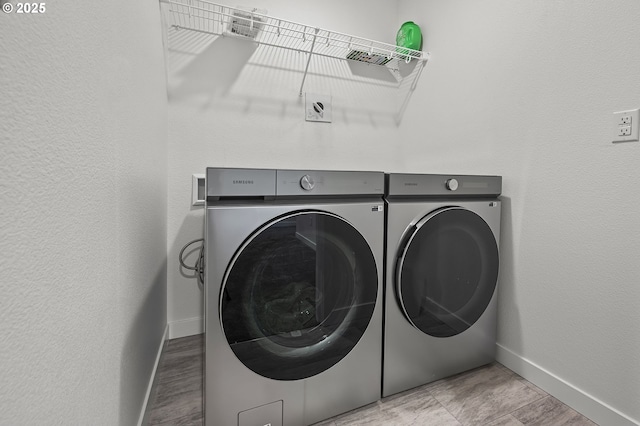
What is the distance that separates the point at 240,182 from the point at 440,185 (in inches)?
30.7

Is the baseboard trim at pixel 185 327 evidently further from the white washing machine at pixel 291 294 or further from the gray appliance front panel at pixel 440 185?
the gray appliance front panel at pixel 440 185

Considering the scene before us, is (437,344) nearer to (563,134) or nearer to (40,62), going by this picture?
(563,134)

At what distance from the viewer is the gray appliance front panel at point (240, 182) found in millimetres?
839

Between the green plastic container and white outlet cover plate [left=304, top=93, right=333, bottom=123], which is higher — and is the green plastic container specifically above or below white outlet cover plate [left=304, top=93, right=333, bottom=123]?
above

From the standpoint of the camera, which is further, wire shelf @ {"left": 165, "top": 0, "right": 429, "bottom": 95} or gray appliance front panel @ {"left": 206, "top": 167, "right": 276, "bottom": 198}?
wire shelf @ {"left": 165, "top": 0, "right": 429, "bottom": 95}

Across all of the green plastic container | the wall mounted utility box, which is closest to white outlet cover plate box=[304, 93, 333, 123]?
the green plastic container

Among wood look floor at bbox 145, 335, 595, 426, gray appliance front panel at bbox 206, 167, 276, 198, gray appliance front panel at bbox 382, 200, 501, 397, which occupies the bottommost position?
wood look floor at bbox 145, 335, 595, 426

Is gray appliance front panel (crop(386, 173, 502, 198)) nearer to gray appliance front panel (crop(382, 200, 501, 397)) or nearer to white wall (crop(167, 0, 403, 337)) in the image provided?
gray appliance front panel (crop(382, 200, 501, 397))

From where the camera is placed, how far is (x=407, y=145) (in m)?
2.04

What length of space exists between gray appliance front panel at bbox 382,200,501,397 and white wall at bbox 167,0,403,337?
0.92 m

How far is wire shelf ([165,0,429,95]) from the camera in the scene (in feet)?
4.79

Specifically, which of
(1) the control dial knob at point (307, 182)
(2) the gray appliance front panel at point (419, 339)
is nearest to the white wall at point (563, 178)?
(2) the gray appliance front panel at point (419, 339)

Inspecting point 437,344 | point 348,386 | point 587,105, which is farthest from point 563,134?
point 348,386

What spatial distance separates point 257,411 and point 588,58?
5.39 ft
